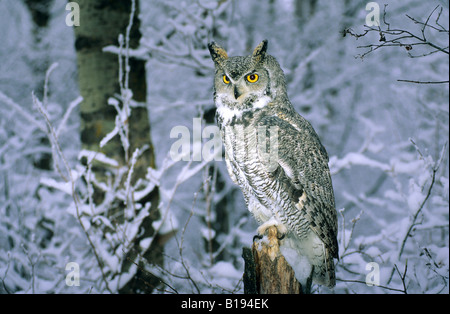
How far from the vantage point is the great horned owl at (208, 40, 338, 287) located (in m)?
1.72

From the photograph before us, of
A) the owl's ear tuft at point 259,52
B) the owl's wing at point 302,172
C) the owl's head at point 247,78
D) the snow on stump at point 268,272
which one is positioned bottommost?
the snow on stump at point 268,272

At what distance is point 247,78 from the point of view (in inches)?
67.3

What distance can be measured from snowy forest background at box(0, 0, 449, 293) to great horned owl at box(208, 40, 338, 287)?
359mm

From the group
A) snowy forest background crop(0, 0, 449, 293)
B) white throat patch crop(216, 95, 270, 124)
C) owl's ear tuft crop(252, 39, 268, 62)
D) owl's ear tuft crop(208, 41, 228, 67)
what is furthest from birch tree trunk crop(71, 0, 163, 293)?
owl's ear tuft crop(252, 39, 268, 62)

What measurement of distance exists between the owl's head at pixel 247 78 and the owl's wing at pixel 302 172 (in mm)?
135

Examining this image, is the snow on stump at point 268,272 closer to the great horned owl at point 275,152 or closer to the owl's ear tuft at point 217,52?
the great horned owl at point 275,152

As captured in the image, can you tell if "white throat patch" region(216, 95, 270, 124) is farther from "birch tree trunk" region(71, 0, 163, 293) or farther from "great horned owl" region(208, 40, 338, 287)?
"birch tree trunk" region(71, 0, 163, 293)

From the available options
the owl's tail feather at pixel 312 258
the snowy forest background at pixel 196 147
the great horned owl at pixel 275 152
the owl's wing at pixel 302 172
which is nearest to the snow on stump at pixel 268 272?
the owl's tail feather at pixel 312 258

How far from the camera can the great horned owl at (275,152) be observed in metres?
1.72

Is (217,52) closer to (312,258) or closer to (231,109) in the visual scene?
(231,109)

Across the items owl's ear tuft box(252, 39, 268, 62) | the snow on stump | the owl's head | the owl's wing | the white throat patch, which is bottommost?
the snow on stump

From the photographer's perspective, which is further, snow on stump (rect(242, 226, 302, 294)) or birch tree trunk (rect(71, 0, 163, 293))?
birch tree trunk (rect(71, 0, 163, 293))

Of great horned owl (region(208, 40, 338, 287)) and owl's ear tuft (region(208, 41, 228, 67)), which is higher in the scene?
owl's ear tuft (region(208, 41, 228, 67))
